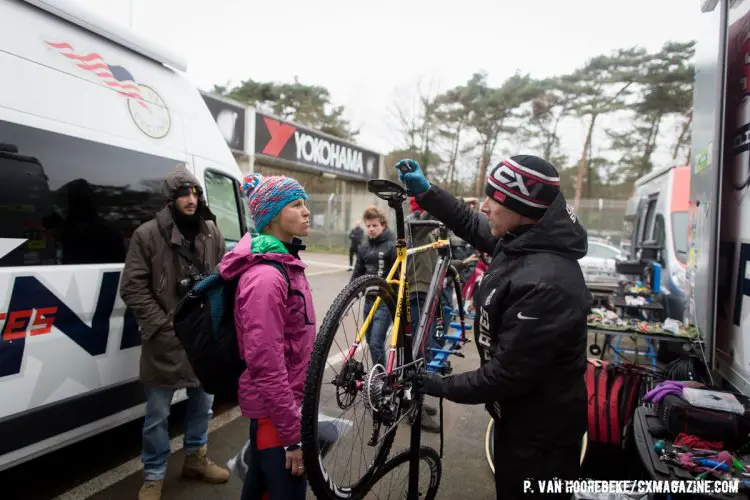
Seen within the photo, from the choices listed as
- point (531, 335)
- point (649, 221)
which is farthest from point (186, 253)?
point (649, 221)

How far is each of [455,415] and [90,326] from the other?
3.04 meters

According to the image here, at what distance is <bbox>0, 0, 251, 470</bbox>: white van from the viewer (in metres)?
2.37

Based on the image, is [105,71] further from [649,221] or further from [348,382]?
[649,221]

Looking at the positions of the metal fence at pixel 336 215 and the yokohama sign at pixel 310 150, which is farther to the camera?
the metal fence at pixel 336 215

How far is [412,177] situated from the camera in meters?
2.28

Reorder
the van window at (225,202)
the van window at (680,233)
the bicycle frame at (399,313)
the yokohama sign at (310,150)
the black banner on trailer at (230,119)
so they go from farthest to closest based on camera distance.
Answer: the yokohama sign at (310,150)
the black banner on trailer at (230,119)
the van window at (680,233)
the van window at (225,202)
the bicycle frame at (399,313)

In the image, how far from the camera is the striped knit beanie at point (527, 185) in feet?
5.63

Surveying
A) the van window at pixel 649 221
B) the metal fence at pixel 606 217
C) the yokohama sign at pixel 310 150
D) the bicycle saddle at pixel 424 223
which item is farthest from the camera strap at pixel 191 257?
the metal fence at pixel 606 217

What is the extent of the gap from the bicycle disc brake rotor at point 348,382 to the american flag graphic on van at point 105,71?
2464mm

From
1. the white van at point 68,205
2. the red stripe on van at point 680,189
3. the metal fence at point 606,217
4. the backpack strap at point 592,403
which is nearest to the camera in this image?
the white van at point 68,205

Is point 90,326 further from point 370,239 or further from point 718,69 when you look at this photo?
point 718,69

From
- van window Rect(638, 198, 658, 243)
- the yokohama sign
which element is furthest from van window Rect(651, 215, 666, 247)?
the yokohama sign

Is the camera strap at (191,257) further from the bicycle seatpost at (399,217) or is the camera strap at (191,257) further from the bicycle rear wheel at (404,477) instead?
the bicycle rear wheel at (404,477)

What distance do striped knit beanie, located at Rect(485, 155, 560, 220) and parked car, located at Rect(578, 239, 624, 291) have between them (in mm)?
4120
